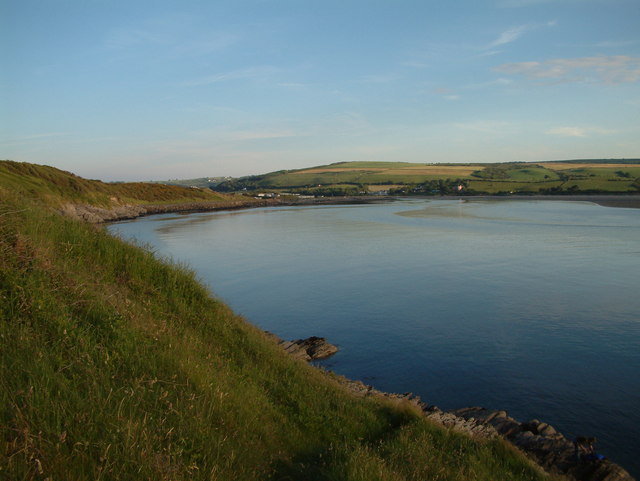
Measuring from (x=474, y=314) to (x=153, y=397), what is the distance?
1844 centimetres

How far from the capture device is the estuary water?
44.9ft

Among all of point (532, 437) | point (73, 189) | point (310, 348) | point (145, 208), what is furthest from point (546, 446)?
point (145, 208)

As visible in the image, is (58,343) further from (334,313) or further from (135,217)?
(135,217)

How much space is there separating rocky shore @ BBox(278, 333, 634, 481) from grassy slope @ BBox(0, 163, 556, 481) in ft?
5.78

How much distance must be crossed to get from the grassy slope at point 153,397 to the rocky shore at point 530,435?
1760 mm

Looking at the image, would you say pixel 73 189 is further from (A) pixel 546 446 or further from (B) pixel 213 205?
(A) pixel 546 446

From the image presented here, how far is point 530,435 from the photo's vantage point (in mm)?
10656

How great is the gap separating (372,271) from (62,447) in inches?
1133

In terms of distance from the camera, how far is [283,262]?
122 ft

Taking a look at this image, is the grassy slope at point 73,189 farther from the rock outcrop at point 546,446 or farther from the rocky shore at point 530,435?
the rock outcrop at point 546,446

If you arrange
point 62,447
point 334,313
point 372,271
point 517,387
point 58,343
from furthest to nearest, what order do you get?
point 372,271 → point 334,313 → point 517,387 → point 58,343 → point 62,447

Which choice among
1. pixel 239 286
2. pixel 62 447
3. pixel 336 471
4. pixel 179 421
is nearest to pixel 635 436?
pixel 336 471

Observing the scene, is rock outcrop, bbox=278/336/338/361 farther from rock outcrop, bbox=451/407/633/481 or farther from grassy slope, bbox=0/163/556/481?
grassy slope, bbox=0/163/556/481

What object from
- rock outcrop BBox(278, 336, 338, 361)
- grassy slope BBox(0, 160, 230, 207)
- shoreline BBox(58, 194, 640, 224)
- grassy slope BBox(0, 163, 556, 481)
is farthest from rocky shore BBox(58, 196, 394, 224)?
grassy slope BBox(0, 163, 556, 481)
